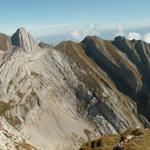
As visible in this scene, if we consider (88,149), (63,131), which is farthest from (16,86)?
(88,149)

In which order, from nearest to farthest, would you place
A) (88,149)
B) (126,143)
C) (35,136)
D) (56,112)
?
1. (126,143)
2. (88,149)
3. (35,136)
4. (56,112)

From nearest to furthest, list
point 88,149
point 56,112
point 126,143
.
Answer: point 126,143 → point 88,149 → point 56,112

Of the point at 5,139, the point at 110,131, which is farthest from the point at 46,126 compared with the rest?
the point at 5,139

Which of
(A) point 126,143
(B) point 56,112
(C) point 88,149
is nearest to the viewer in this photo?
(A) point 126,143

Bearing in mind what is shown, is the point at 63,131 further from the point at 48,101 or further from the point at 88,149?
the point at 88,149

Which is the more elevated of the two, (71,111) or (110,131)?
(71,111)

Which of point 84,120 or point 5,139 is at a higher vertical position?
point 5,139

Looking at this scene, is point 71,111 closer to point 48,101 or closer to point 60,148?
point 48,101


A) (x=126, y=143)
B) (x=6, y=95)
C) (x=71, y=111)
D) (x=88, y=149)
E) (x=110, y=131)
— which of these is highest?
(x=126, y=143)

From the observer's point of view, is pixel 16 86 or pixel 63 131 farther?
pixel 16 86
